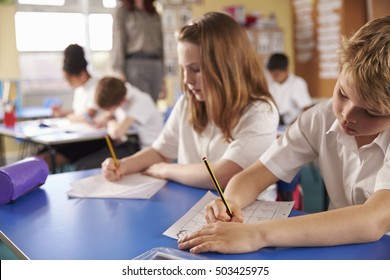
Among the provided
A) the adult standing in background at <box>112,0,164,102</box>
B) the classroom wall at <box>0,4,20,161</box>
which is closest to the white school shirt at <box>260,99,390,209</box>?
the adult standing in background at <box>112,0,164,102</box>

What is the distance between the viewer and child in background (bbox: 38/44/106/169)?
10.8 ft

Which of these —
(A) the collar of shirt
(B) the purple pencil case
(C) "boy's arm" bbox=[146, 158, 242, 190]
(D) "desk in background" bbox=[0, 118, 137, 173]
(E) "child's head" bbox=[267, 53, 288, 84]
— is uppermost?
(E) "child's head" bbox=[267, 53, 288, 84]

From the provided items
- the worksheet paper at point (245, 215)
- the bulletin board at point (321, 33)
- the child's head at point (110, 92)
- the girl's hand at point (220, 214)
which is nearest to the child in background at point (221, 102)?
the worksheet paper at point (245, 215)

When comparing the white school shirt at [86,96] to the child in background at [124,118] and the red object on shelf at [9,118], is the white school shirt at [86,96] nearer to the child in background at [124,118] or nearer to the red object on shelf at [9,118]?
the child in background at [124,118]

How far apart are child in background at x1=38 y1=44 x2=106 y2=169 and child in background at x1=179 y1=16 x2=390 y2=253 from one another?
215cm

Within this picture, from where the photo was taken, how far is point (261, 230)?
0.92 m

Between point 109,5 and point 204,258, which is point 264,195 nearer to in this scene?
point 204,258

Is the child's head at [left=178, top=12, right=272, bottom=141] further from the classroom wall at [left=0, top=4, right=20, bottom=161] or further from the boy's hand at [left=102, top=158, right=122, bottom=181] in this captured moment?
the classroom wall at [left=0, top=4, right=20, bottom=161]

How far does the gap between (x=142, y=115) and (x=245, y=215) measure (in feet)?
6.79

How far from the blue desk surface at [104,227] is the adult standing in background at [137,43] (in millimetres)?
2941

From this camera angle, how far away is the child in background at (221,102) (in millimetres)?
1503

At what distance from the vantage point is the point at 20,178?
4.39 feet

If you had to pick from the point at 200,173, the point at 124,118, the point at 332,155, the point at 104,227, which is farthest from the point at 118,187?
the point at 124,118

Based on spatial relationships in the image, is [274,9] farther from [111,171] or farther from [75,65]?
[111,171]
